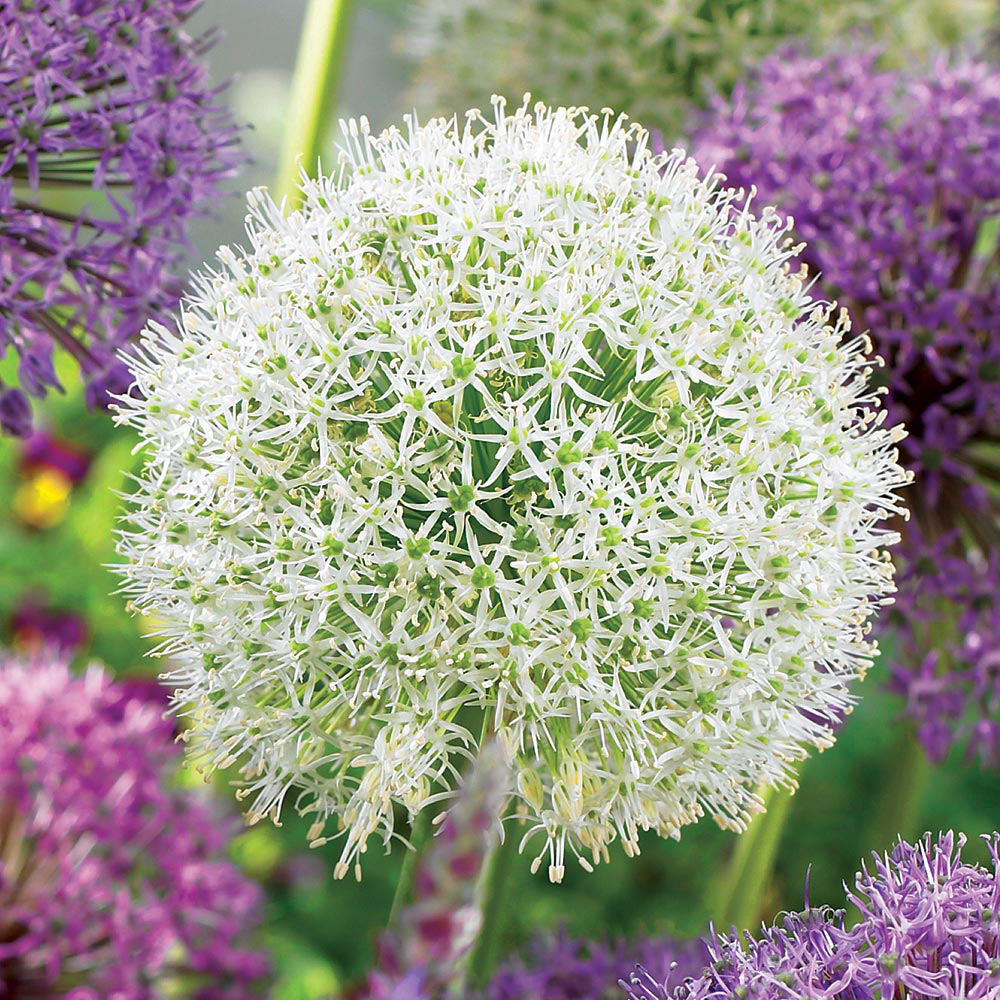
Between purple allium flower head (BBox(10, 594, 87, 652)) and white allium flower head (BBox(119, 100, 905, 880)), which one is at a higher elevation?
purple allium flower head (BBox(10, 594, 87, 652))

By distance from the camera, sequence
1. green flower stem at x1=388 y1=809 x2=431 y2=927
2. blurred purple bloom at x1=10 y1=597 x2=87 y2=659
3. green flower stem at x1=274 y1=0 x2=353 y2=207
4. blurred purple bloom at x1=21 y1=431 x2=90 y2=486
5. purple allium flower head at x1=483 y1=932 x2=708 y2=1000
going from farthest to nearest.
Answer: blurred purple bloom at x1=21 y1=431 x2=90 y2=486
blurred purple bloom at x1=10 y1=597 x2=87 y2=659
green flower stem at x1=274 y1=0 x2=353 y2=207
purple allium flower head at x1=483 y1=932 x2=708 y2=1000
green flower stem at x1=388 y1=809 x2=431 y2=927

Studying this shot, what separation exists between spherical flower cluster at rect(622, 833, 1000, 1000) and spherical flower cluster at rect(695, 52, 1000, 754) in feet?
1.62

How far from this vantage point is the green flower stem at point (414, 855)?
0.77m

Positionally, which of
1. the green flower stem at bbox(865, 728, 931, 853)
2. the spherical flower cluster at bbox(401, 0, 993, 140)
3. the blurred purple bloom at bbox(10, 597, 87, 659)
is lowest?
the green flower stem at bbox(865, 728, 931, 853)

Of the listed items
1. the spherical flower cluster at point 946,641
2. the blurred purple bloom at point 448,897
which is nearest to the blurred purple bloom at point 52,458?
the spherical flower cluster at point 946,641

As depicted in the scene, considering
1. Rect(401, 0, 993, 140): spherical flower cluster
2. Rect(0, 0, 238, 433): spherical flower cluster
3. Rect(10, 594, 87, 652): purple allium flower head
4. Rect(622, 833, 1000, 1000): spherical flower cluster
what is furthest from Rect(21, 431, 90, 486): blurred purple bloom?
Rect(622, 833, 1000, 1000): spherical flower cluster

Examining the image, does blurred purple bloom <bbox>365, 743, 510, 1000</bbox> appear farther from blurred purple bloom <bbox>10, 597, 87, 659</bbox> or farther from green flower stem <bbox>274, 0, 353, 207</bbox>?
blurred purple bloom <bbox>10, 597, 87, 659</bbox>

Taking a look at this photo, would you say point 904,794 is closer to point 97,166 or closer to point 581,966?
point 581,966

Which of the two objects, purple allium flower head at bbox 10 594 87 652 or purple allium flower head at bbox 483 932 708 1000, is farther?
purple allium flower head at bbox 10 594 87 652

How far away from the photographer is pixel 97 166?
0.91 meters

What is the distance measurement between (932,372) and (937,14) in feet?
3.44

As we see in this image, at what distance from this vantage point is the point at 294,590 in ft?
2.39

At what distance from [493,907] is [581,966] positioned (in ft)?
0.29

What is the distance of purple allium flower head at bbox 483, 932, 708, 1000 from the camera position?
3.12 ft
